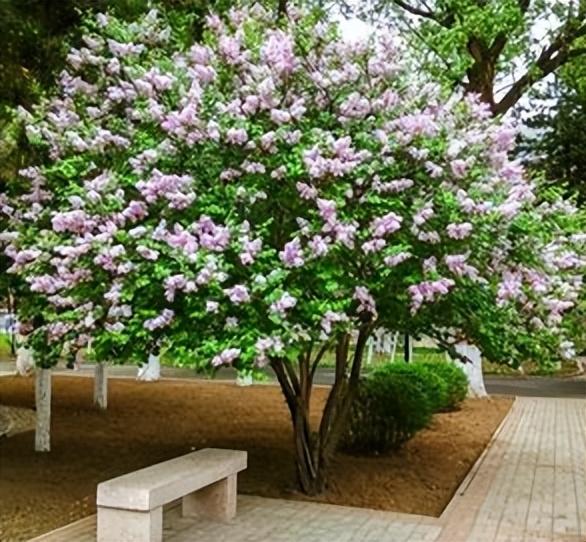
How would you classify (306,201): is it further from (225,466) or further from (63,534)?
(63,534)

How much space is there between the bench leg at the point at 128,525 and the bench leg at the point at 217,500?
1.07 m

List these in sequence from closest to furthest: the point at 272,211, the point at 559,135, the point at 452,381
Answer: the point at 272,211, the point at 452,381, the point at 559,135

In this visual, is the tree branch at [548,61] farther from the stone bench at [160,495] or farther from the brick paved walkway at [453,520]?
the stone bench at [160,495]

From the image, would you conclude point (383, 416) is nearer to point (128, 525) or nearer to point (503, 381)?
point (128, 525)

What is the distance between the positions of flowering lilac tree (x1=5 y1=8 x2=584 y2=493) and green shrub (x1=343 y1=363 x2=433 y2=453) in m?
2.57

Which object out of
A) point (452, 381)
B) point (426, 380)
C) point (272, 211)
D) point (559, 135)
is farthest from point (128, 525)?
point (559, 135)

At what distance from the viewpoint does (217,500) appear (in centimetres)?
670

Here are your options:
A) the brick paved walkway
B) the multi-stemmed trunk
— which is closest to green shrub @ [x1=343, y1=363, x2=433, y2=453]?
the brick paved walkway

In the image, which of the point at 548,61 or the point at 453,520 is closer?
the point at 453,520

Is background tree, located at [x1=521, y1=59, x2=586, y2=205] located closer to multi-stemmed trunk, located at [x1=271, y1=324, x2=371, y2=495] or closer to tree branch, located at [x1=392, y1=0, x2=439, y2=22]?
tree branch, located at [x1=392, y1=0, x2=439, y2=22]

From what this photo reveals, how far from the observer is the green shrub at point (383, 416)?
952 centimetres

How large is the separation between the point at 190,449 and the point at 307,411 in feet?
8.44

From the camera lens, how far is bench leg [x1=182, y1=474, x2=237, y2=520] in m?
6.70

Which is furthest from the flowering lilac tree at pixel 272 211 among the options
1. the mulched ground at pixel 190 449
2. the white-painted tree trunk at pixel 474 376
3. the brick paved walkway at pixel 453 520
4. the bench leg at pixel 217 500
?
the white-painted tree trunk at pixel 474 376
